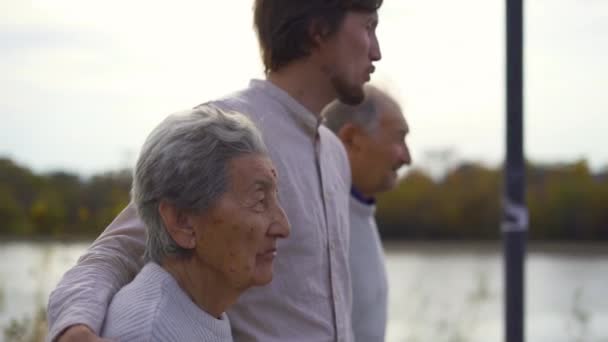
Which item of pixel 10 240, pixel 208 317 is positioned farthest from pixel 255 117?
pixel 10 240

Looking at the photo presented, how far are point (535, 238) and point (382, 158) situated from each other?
158 inches

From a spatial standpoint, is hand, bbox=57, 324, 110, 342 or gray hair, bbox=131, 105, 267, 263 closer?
hand, bbox=57, 324, 110, 342

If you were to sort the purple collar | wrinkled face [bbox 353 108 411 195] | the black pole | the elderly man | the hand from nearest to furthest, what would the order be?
the hand
the elderly man
the purple collar
wrinkled face [bbox 353 108 411 195]
the black pole

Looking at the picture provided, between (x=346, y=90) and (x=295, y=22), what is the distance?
22 centimetres

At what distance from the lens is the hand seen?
2070mm

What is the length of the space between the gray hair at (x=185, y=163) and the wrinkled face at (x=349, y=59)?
23.4 inches

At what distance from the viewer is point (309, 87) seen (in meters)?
2.85

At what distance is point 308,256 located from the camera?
268 centimetres

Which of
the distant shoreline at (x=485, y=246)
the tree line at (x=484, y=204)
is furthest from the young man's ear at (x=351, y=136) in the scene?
the tree line at (x=484, y=204)

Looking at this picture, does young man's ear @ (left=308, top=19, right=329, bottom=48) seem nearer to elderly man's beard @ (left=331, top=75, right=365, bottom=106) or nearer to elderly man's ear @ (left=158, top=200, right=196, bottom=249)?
elderly man's beard @ (left=331, top=75, right=365, bottom=106)

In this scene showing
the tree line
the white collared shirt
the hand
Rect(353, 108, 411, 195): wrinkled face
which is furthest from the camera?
the tree line

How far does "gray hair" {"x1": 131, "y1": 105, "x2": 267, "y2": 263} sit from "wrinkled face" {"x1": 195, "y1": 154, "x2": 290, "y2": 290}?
2cm

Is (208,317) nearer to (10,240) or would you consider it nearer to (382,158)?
(382,158)

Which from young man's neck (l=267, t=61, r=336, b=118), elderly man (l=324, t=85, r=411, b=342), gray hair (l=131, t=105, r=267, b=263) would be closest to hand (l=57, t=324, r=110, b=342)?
gray hair (l=131, t=105, r=267, b=263)
